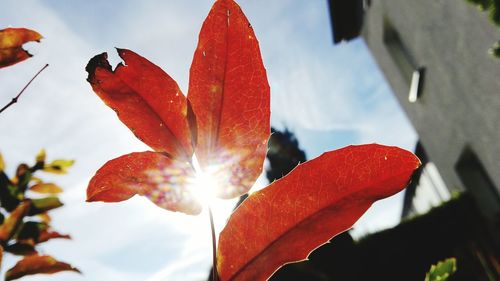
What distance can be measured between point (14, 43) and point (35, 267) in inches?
27.3

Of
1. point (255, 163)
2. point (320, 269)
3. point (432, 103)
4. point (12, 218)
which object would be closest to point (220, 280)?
point (255, 163)

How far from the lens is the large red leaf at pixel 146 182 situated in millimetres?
467

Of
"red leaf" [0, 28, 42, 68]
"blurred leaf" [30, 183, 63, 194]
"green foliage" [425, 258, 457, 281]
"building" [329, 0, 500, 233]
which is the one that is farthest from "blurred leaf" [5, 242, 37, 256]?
"building" [329, 0, 500, 233]

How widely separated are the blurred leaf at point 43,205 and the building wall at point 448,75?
4.44m

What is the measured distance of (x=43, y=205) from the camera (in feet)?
4.70

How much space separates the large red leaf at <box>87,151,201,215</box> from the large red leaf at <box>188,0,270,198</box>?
0.06 meters

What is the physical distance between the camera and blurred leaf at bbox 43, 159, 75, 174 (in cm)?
179

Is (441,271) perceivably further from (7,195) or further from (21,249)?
(7,195)

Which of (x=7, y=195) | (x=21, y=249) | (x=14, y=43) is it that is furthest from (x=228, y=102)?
(x=7, y=195)

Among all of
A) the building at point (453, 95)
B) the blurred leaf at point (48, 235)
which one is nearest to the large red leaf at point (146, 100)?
the blurred leaf at point (48, 235)

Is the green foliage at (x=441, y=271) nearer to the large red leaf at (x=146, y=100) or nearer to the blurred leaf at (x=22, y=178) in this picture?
the large red leaf at (x=146, y=100)

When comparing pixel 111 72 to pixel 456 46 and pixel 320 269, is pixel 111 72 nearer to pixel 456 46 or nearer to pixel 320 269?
pixel 320 269

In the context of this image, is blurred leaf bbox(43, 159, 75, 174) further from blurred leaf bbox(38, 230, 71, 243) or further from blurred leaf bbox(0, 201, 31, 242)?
blurred leaf bbox(0, 201, 31, 242)

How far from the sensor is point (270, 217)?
43 cm
